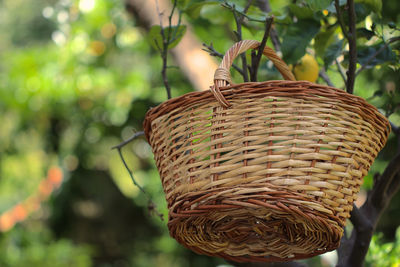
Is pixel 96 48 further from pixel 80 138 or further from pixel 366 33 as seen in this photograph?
pixel 366 33

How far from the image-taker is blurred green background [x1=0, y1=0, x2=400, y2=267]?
2611mm

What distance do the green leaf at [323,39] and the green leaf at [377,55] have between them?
0.06m

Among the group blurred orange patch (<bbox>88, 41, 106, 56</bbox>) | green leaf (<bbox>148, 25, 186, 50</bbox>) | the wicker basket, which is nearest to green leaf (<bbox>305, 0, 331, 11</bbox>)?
the wicker basket

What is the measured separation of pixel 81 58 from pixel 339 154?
2.35 m

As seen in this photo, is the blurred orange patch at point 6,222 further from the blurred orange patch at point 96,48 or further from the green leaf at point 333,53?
the green leaf at point 333,53

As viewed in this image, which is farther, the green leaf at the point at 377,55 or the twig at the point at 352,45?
the green leaf at the point at 377,55

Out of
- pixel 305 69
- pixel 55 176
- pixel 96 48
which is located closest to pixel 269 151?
pixel 305 69

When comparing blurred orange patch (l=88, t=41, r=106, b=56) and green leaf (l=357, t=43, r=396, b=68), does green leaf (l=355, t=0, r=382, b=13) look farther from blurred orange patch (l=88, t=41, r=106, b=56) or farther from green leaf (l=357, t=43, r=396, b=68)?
blurred orange patch (l=88, t=41, r=106, b=56)

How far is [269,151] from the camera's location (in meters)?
0.57

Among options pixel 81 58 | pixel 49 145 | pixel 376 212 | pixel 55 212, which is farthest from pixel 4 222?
pixel 376 212

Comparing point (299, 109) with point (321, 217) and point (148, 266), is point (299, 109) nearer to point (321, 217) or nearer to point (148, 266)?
point (321, 217)

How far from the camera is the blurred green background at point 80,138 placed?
2.61 meters

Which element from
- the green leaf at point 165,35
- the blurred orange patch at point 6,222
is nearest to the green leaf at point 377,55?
the green leaf at point 165,35

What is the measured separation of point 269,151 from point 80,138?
2.54m
